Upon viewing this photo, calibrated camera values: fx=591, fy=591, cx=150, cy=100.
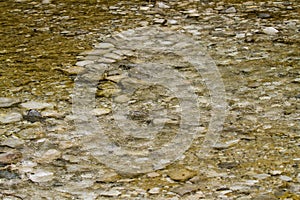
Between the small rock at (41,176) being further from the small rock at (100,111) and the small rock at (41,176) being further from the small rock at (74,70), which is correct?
the small rock at (74,70)

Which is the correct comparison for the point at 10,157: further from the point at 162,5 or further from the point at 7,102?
the point at 162,5

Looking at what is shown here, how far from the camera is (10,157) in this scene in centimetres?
349

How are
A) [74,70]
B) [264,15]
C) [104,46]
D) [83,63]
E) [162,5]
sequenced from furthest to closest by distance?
[162,5]
[264,15]
[104,46]
[83,63]
[74,70]

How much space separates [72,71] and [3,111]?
0.83 m

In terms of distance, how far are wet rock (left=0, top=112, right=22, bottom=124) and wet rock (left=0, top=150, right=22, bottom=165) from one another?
1.36 ft

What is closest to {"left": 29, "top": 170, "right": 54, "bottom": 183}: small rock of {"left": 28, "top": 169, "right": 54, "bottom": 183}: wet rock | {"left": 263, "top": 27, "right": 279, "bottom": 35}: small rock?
{"left": 28, "top": 169, "right": 54, "bottom": 183}: wet rock

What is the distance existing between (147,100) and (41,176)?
3.78 ft

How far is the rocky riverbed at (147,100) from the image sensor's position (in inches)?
128

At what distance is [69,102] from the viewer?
13.8 ft

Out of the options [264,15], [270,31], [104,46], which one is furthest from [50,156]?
[264,15]

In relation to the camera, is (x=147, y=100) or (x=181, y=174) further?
(x=147, y=100)

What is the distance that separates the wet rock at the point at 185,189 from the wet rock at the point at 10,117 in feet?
4.40

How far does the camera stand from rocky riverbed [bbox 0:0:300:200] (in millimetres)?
3246

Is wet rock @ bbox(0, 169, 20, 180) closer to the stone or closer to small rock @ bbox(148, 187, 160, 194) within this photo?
small rock @ bbox(148, 187, 160, 194)
